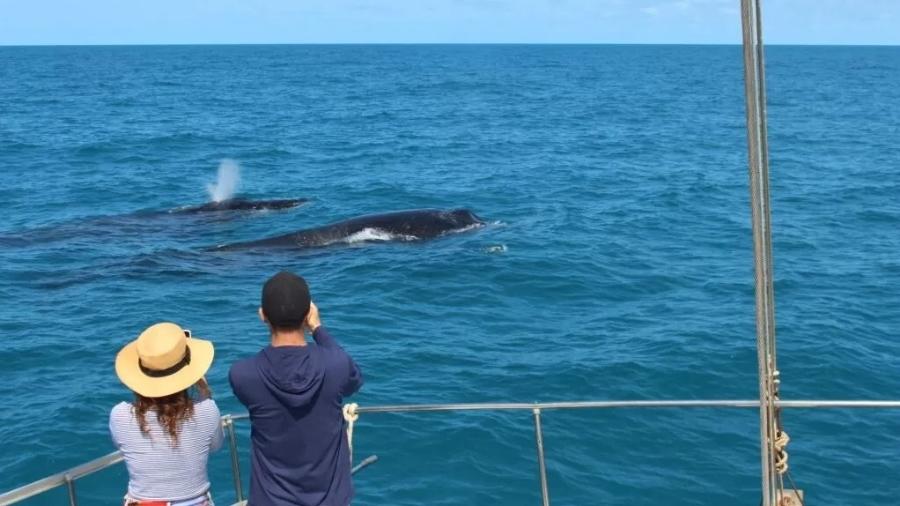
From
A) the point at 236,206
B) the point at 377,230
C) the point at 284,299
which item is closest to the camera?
the point at 284,299

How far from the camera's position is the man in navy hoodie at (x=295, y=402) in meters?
5.20

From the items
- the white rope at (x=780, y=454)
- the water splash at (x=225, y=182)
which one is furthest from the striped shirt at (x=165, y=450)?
the water splash at (x=225, y=182)

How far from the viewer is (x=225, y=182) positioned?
131 ft

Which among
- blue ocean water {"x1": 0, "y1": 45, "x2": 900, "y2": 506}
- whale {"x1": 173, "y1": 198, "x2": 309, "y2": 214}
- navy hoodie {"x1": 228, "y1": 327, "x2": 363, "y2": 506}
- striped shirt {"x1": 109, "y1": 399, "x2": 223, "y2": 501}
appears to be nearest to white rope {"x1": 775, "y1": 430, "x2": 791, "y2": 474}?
navy hoodie {"x1": 228, "y1": 327, "x2": 363, "y2": 506}

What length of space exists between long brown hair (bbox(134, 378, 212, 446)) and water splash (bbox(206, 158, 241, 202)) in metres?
28.8

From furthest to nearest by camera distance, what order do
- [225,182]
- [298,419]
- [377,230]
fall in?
[225,182], [377,230], [298,419]

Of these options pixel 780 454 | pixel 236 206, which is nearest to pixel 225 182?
pixel 236 206

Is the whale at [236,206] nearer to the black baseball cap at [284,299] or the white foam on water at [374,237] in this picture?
the white foam on water at [374,237]

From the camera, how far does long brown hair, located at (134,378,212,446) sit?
535cm

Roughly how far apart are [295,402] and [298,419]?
4.9 inches

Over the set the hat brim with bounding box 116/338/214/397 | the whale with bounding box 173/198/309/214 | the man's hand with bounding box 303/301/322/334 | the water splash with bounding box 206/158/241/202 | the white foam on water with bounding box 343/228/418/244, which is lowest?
the hat brim with bounding box 116/338/214/397

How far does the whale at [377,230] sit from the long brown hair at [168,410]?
741 inches

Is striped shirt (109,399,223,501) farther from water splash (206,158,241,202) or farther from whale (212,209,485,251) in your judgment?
water splash (206,158,241,202)

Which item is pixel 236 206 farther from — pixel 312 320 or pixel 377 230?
pixel 312 320
